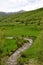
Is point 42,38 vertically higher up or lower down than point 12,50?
higher up

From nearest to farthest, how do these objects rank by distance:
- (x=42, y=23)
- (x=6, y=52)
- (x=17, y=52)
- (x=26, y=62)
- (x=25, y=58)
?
(x=42, y=23) < (x=26, y=62) < (x=25, y=58) < (x=6, y=52) < (x=17, y=52)

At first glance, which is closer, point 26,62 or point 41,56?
point 41,56

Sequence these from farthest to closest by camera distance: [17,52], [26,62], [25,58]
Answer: [17,52]
[25,58]
[26,62]

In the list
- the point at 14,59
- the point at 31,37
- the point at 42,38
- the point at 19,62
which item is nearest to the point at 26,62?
the point at 19,62

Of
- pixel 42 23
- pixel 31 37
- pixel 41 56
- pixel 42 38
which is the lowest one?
pixel 31 37

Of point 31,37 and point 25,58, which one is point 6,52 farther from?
point 31,37

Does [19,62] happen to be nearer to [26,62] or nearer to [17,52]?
[26,62]

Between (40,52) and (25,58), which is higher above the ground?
(40,52)

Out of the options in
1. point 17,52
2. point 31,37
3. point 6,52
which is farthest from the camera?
point 31,37

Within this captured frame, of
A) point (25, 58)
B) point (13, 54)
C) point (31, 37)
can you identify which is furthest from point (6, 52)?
point (31, 37)
